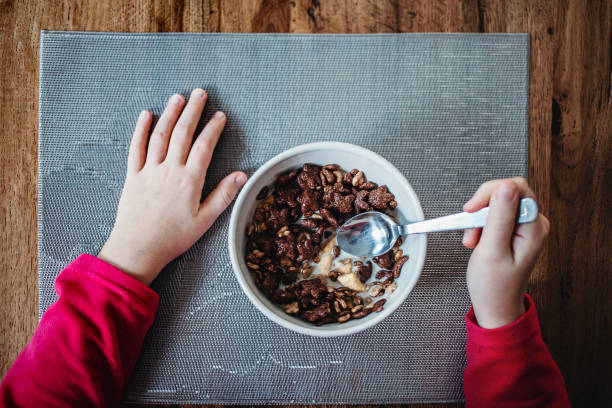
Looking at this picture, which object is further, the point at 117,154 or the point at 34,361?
the point at 117,154

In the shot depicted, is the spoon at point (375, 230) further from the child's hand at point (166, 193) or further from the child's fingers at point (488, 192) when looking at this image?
the child's hand at point (166, 193)

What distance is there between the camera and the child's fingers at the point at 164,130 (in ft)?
2.32

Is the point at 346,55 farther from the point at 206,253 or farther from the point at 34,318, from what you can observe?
the point at 34,318

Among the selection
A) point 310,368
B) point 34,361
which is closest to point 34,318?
point 34,361

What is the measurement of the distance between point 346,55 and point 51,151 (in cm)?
60

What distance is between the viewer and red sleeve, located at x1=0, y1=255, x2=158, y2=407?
1.99 ft

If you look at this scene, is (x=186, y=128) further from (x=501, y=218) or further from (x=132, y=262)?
(x=501, y=218)

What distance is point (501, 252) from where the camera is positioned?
0.54 m

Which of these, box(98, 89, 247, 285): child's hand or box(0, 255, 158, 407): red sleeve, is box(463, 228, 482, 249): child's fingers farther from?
box(0, 255, 158, 407): red sleeve

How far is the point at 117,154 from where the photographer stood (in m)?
0.73

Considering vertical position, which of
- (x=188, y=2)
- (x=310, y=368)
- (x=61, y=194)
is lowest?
(x=310, y=368)

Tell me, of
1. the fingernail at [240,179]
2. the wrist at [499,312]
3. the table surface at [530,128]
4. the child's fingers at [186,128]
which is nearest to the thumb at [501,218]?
the wrist at [499,312]

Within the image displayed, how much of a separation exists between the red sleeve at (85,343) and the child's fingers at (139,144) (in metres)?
0.19

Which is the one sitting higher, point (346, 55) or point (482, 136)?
point (346, 55)
